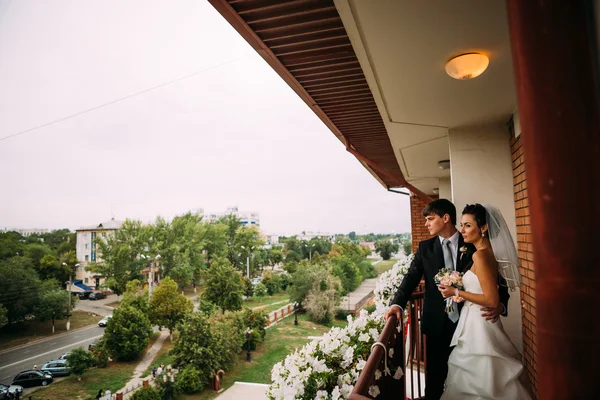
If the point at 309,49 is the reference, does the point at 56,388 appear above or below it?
below

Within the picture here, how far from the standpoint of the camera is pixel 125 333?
23.4 metres

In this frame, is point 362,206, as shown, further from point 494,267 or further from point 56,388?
point 494,267

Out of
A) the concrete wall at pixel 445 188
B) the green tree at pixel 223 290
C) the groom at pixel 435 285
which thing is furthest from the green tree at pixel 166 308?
the groom at pixel 435 285

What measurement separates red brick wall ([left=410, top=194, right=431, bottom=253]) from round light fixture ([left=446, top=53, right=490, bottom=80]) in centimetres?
739

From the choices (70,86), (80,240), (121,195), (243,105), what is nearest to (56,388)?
(80,240)

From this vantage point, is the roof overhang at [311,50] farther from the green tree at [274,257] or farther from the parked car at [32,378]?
the green tree at [274,257]

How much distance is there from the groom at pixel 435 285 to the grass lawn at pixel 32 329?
36.1 m

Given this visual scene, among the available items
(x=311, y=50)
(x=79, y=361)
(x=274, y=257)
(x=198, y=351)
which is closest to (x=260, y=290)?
(x=274, y=257)

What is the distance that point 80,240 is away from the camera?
38.6 metres

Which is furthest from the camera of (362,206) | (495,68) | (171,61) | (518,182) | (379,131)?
(362,206)

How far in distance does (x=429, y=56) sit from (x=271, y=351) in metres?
27.5

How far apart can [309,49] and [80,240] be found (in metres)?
44.8

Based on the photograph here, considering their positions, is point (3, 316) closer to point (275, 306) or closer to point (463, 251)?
point (275, 306)

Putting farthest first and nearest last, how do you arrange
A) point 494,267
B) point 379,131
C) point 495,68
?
point 379,131 < point 495,68 < point 494,267
